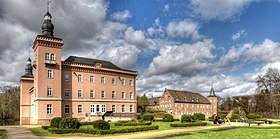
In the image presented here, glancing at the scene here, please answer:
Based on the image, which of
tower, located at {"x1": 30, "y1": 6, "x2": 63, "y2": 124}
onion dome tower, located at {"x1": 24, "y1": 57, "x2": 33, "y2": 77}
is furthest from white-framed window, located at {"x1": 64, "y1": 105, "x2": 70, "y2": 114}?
onion dome tower, located at {"x1": 24, "y1": 57, "x2": 33, "y2": 77}

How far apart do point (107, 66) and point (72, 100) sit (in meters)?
10.6

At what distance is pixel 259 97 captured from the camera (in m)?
59.2

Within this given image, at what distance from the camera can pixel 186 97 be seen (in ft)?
251

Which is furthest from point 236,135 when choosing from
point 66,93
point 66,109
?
point 66,93

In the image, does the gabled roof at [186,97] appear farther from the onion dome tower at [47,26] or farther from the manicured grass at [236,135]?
the manicured grass at [236,135]

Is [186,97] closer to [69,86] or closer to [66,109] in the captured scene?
[69,86]

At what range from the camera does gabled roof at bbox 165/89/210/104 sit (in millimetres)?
73069

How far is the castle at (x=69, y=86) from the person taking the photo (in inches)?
1457

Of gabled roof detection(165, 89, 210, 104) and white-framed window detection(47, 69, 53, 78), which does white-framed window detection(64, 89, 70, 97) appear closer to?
white-framed window detection(47, 69, 53, 78)

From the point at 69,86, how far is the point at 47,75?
15.4 ft

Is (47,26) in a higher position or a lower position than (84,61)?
higher

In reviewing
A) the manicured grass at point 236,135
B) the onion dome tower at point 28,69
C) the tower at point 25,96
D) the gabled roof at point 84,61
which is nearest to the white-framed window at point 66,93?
the gabled roof at point 84,61

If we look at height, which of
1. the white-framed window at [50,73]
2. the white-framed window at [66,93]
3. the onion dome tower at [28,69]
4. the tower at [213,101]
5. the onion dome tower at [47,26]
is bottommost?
the tower at [213,101]

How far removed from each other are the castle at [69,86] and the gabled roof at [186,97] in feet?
82.8
